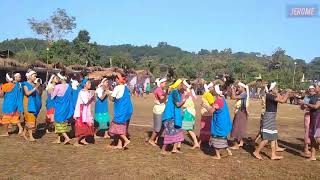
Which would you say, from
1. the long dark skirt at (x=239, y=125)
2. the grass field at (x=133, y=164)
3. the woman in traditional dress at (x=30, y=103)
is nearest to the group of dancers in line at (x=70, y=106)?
the woman in traditional dress at (x=30, y=103)

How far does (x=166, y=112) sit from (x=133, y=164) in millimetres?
1602

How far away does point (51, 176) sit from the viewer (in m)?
7.16

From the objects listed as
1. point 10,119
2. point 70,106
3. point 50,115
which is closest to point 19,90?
point 10,119

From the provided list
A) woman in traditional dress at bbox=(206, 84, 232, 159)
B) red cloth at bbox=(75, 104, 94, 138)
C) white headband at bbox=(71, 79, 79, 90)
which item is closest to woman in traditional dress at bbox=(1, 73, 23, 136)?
white headband at bbox=(71, 79, 79, 90)

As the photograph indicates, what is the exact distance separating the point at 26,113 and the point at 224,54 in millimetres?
126314

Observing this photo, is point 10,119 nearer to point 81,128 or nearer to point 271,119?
point 81,128

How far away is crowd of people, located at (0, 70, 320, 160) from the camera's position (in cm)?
893

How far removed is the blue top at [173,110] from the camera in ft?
30.5

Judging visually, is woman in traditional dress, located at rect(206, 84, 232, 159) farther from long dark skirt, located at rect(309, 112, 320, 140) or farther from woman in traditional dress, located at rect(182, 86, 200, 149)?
long dark skirt, located at rect(309, 112, 320, 140)

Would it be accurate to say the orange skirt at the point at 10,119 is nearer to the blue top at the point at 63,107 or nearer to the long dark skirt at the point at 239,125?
the blue top at the point at 63,107

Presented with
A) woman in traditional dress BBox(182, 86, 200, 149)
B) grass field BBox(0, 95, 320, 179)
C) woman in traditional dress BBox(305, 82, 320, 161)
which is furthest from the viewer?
woman in traditional dress BBox(182, 86, 200, 149)

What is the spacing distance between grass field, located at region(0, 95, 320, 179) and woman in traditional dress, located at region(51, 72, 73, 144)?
0.46 m

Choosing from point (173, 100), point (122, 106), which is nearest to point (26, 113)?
point (122, 106)

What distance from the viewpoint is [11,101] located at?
37.9 feet
